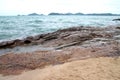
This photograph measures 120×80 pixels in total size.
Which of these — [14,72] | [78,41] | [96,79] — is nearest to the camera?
[96,79]

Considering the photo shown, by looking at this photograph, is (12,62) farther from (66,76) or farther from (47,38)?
(47,38)

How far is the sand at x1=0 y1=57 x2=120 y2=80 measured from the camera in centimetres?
631

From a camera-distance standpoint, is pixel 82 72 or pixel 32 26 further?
pixel 32 26

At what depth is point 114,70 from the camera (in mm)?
6727

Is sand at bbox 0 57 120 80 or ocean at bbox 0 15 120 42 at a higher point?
sand at bbox 0 57 120 80

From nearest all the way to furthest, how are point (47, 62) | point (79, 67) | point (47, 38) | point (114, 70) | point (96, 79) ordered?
point (96, 79), point (114, 70), point (79, 67), point (47, 62), point (47, 38)

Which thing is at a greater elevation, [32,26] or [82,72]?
[82,72]

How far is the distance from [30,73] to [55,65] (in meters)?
1.17

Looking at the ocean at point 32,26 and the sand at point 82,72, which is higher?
the sand at point 82,72

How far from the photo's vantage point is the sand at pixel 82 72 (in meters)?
6.31

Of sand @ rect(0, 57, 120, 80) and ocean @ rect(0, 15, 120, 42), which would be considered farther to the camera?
ocean @ rect(0, 15, 120, 42)

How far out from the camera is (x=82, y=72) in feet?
22.0

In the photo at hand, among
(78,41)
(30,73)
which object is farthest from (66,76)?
(78,41)

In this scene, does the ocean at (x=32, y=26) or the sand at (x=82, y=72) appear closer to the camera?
the sand at (x=82, y=72)
